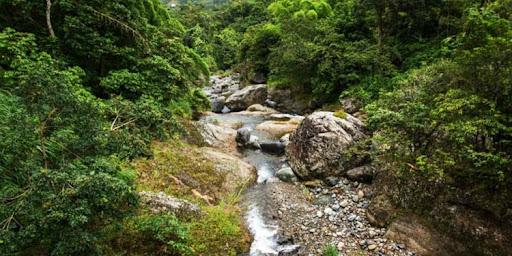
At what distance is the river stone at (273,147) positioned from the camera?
17.2m

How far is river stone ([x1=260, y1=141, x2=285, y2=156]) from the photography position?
1717cm

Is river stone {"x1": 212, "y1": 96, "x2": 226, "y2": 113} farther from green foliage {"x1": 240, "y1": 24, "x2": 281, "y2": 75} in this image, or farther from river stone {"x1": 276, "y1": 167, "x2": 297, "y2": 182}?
river stone {"x1": 276, "y1": 167, "x2": 297, "y2": 182}

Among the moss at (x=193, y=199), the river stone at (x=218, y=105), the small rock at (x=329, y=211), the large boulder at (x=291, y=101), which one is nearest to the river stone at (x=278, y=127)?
the large boulder at (x=291, y=101)

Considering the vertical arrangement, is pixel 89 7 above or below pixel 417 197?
above

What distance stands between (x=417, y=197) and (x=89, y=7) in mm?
13292

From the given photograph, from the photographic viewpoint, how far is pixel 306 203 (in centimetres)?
1184

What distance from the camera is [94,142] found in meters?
6.56

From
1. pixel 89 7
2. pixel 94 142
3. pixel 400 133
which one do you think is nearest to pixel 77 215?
pixel 94 142

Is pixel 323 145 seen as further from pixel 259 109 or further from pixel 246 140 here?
pixel 259 109

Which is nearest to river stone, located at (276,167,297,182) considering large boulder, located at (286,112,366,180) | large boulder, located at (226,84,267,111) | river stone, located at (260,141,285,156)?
large boulder, located at (286,112,366,180)

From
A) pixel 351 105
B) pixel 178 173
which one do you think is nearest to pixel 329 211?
pixel 178 173

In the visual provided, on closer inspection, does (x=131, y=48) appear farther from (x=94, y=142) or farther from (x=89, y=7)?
(x=94, y=142)

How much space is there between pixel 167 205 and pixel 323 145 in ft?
21.9

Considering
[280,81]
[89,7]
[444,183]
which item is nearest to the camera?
[444,183]
